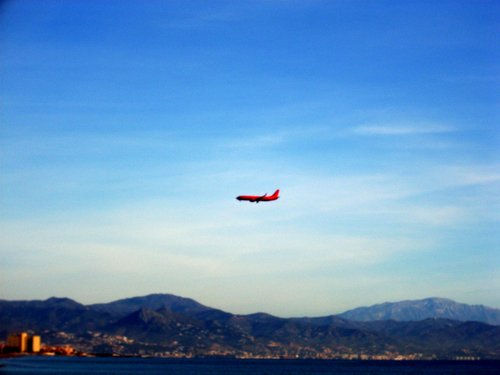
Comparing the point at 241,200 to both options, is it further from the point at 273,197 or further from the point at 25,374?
the point at 25,374

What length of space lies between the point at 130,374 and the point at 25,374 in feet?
122

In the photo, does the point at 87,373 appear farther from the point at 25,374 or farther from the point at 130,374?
the point at 25,374

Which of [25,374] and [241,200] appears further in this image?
[25,374]

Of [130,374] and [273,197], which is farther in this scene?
[130,374]

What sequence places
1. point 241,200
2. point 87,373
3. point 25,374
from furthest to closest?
point 87,373 → point 25,374 → point 241,200

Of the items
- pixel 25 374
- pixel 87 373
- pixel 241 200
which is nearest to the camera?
pixel 241 200

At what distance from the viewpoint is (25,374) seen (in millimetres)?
169125

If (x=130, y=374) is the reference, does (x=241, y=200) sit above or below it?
above

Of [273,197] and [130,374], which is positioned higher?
[273,197]

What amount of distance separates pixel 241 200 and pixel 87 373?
113162 millimetres

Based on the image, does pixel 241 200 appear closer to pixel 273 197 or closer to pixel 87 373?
pixel 273 197

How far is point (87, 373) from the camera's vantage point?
7692 inches

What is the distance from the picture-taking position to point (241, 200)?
339 feet

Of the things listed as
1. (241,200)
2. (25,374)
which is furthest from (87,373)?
(241,200)
